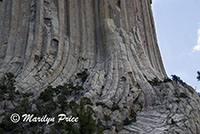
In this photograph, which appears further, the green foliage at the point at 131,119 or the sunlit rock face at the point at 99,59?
the sunlit rock face at the point at 99,59

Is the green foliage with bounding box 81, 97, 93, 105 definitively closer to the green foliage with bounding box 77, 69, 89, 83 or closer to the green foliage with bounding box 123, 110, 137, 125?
the green foliage with bounding box 123, 110, 137, 125

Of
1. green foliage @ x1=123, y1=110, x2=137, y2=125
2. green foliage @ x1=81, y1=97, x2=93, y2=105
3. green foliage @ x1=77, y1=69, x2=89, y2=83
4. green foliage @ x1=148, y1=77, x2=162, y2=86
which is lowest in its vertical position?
green foliage @ x1=123, y1=110, x2=137, y2=125

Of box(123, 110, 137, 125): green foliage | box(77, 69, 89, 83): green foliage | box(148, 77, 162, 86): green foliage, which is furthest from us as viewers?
box(148, 77, 162, 86): green foliage

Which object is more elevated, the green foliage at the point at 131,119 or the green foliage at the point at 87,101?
the green foliage at the point at 87,101

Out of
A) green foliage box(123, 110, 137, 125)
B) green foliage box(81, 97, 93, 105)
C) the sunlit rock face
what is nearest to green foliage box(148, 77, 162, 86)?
the sunlit rock face

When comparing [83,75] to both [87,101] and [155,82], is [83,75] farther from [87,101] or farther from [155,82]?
[155,82]

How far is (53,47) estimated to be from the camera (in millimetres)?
21656

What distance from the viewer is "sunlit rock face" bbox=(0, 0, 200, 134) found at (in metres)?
17.9

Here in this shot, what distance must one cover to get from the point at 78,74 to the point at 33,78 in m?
3.10

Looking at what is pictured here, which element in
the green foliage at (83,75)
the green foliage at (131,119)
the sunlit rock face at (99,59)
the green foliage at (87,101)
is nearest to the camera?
the green foliage at (87,101)

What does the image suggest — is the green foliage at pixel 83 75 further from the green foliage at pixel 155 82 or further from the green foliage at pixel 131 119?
the green foliage at pixel 155 82

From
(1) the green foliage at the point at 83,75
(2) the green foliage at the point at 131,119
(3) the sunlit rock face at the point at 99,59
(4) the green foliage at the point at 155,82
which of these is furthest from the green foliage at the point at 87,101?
(4) the green foliage at the point at 155,82

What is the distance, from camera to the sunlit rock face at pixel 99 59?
58.7ft

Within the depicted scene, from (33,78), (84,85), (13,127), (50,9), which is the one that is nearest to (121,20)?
(50,9)
